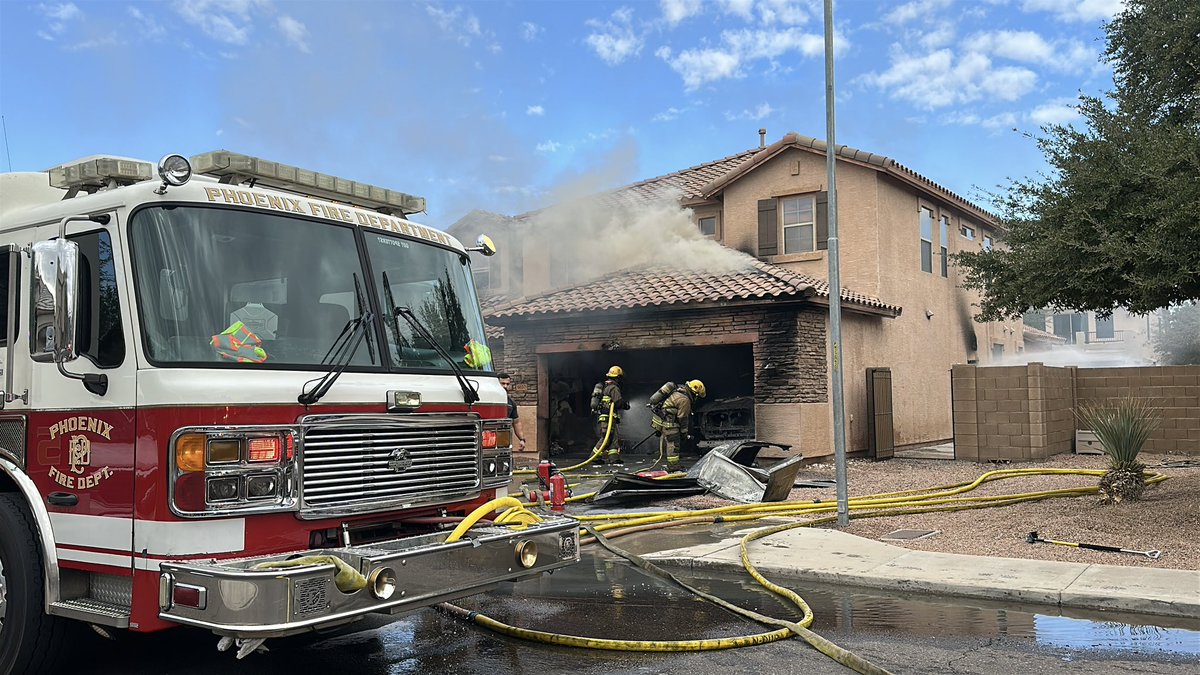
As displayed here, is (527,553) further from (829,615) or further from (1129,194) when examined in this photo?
(1129,194)

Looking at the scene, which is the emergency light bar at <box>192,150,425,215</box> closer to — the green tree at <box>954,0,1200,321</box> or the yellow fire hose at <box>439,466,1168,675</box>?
the yellow fire hose at <box>439,466,1168,675</box>

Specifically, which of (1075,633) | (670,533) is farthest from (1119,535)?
(670,533)

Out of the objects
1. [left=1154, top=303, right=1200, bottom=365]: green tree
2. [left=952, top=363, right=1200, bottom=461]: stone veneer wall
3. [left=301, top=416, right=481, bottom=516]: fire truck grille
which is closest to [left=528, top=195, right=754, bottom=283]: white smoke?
[left=952, top=363, right=1200, bottom=461]: stone veneer wall

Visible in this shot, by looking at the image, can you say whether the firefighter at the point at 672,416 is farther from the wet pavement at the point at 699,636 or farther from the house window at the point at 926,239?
→ the house window at the point at 926,239

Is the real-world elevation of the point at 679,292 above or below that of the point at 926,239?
below

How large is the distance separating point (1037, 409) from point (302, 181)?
Answer: 14244mm

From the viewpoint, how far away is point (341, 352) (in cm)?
490

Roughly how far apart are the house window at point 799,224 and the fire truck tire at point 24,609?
53.4ft

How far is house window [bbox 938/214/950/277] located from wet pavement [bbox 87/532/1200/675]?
16807 mm

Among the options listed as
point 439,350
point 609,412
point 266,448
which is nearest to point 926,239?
point 609,412

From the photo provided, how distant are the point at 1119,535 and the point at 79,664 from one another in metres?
8.20

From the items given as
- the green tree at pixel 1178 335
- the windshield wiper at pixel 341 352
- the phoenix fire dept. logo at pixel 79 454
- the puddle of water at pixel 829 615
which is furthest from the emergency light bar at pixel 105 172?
the green tree at pixel 1178 335

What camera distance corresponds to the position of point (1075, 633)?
5.83m

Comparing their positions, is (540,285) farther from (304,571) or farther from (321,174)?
(304,571)
